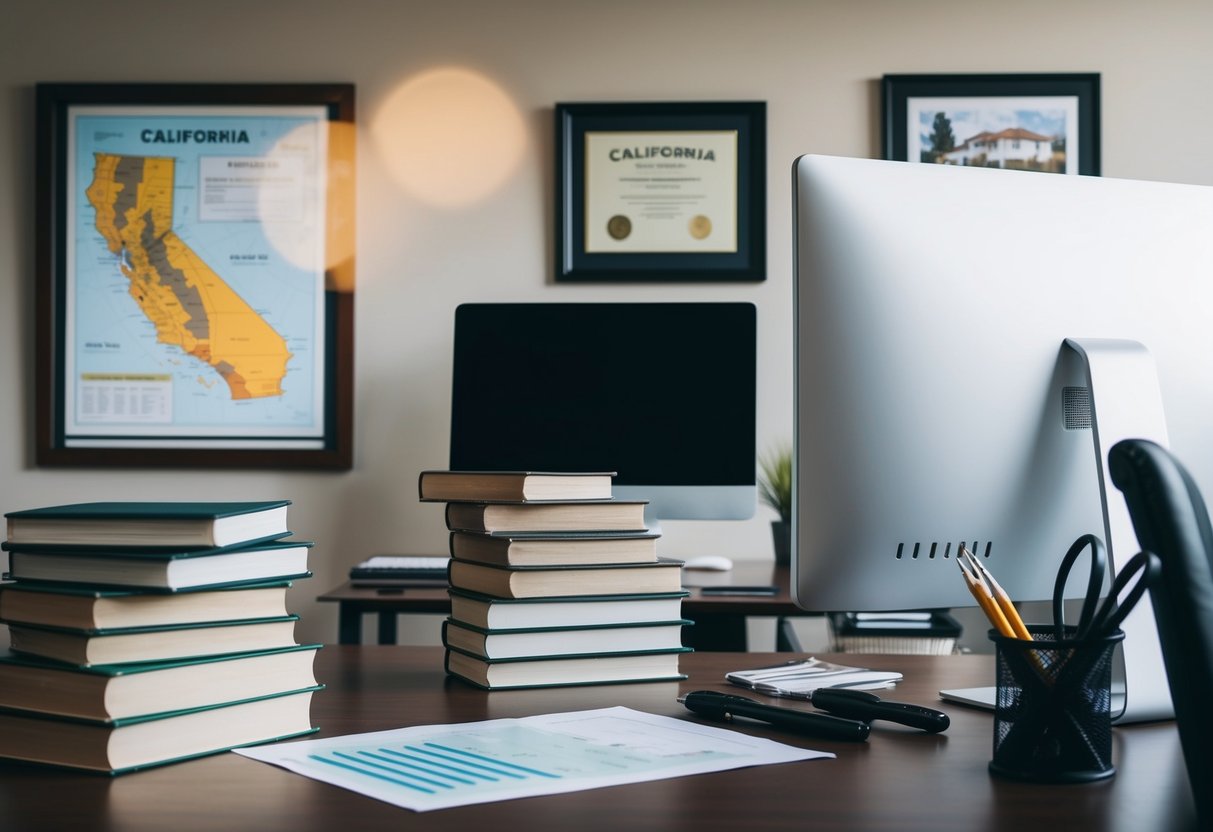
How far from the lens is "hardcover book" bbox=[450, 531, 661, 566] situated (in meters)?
1.08

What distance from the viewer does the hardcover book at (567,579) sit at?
108 centimetres

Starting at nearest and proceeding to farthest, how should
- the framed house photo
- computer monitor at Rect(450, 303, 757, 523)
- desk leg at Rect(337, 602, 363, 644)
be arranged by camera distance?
desk leg at Rect(337, 602, 363, 644) < computer monitor at Rect(450, 303, 757, 523) < the framed house photo

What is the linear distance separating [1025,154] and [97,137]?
2288 millimetres

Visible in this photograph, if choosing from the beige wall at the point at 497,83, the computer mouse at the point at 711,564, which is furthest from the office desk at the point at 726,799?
the beige wall at the point at 497,83

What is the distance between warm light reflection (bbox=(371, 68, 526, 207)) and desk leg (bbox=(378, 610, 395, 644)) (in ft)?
3.43

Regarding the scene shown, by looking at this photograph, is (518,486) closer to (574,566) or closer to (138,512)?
(574,566)

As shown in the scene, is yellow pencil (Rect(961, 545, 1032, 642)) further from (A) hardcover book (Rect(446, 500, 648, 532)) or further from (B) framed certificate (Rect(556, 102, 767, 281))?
(B) framed certificate (Rect(556, 102, 767, 281))

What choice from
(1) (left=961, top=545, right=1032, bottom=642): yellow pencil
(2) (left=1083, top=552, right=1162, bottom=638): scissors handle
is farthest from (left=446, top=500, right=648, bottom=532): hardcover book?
(2) (left=1083, top=552, right=1162, bottom=638): scissors handle

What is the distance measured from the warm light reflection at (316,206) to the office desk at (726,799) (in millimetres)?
Result: 1993

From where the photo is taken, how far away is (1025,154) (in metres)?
2.73

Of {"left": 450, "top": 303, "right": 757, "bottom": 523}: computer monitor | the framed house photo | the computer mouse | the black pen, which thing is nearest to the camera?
the black pen

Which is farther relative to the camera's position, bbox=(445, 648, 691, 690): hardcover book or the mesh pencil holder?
bbox=(445, 648, 691, 690): hardcover book

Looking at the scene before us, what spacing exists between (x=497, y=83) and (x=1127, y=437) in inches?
84.0

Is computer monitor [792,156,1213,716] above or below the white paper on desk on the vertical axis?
above
